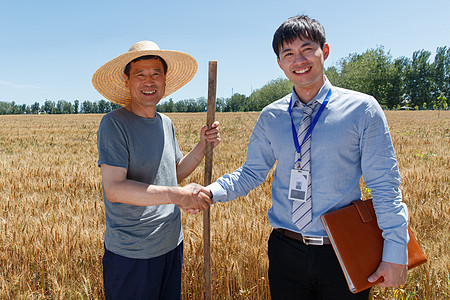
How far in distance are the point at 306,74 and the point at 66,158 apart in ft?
27.3

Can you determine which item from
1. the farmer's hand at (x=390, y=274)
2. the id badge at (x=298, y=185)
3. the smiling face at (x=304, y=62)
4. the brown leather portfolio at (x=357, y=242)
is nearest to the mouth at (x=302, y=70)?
the smiling face at (x=304, y=62)

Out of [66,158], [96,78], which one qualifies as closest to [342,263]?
[96,78]

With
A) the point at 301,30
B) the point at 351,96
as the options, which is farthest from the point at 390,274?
the point at 301,30

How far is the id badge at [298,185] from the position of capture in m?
1.75

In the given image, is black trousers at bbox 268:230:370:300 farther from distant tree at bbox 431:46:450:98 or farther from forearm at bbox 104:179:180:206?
distant tree at bbox 431:46:450:98

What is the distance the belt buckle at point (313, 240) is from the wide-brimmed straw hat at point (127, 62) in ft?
4.77

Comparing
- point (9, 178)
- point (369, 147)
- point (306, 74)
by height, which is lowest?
point (9, 178)

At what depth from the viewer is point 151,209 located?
2.01m

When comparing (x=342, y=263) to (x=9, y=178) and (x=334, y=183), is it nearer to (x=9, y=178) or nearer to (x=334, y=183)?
(x=334, y=183)

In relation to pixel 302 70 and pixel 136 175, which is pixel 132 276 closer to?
pixel 136 175

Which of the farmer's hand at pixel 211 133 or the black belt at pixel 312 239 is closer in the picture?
the black belt at pixel 312 239

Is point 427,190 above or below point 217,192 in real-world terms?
below

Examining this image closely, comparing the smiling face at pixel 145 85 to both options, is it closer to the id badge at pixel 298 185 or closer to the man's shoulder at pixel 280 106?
the man's shoulder at pixel 280 106

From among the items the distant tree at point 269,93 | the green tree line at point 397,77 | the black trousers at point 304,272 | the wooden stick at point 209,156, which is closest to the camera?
the black trousers at point 304,272
